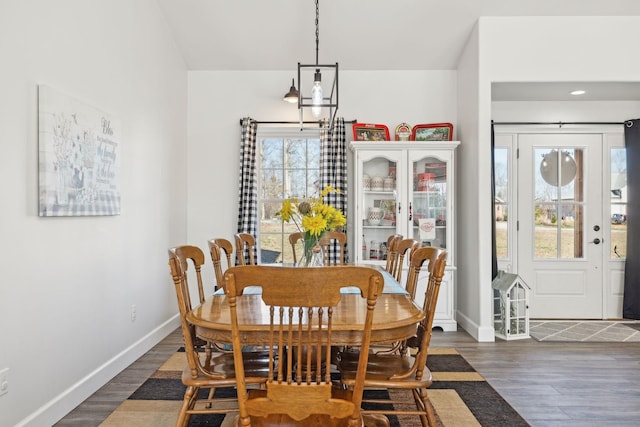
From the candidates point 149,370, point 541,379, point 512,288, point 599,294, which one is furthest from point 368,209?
point 599,294

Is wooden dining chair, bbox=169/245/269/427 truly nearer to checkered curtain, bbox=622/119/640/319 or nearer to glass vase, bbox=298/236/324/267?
glass vase, bbox=298/236/324/267

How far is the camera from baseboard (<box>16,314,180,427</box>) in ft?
7.58

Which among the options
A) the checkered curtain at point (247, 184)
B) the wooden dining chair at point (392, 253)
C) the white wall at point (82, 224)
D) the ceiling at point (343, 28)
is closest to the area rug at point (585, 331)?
the wooden dining chair at point (392, 253)

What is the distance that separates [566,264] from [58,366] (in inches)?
190

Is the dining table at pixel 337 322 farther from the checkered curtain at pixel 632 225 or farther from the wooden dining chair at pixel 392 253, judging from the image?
the checkered curtain at pixel 632 225

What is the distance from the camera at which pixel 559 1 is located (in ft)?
12.6

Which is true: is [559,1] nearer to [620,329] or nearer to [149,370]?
[620,329]

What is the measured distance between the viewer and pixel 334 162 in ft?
15.2

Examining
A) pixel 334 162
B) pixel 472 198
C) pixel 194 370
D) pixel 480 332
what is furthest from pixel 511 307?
pixel 194 370

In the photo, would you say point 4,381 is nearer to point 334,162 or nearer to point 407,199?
point 334,162

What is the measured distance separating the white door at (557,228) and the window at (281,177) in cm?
232

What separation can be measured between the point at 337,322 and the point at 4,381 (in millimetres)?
1607

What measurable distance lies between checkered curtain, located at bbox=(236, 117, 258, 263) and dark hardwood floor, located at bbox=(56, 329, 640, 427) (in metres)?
1.27

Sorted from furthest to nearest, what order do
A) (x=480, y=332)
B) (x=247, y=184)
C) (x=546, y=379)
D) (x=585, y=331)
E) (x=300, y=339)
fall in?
(x=247, y=184) → (x=585, y=331) → (x=480, y=332) → (x=546, y=379) → (x=300, y=339)
